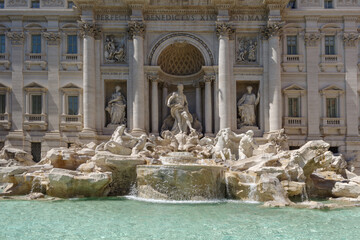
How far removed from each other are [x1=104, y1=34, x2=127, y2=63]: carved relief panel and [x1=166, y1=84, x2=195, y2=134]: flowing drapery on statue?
14.8 feet

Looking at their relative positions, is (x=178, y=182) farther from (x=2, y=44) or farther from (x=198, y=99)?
(x=2, y=44)

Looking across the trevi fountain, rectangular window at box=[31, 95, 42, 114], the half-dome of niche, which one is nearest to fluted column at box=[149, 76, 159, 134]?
the half-dome of niche

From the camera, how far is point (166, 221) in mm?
11891

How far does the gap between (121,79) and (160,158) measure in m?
7.99

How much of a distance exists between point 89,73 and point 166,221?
15.5m

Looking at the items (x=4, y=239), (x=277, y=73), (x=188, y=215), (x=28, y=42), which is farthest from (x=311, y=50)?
(x=4, y=239)

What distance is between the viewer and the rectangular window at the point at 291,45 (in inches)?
1035

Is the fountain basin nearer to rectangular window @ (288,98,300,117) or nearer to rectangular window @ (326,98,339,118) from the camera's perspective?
rectangular window @ (288,98,300,117)

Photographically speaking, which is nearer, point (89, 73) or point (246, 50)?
point (89, 73)

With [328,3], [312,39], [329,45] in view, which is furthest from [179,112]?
[328,3]

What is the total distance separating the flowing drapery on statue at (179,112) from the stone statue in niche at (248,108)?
375 cm

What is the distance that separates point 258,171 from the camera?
16.9 meters

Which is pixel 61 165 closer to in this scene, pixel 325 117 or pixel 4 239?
pixel 4 239

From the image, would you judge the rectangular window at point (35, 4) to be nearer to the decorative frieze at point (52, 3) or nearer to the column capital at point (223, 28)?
the decorative frieze at point (52, 3)
